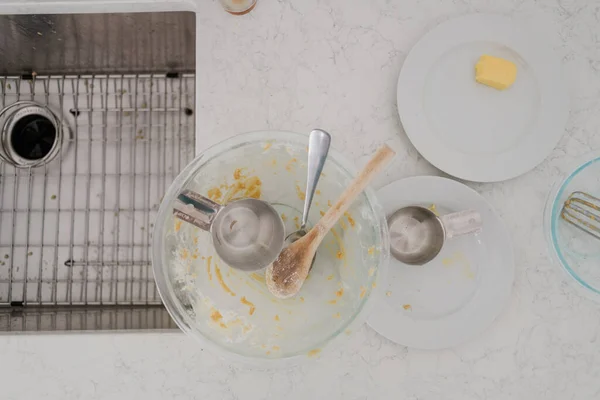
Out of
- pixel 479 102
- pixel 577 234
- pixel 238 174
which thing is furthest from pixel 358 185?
pixel 577 234

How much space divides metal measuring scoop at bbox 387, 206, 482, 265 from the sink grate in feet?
1.42

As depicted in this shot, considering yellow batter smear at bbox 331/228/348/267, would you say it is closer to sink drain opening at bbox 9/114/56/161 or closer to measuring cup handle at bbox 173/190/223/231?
measuring cup handle at bbox 173/190/223/231

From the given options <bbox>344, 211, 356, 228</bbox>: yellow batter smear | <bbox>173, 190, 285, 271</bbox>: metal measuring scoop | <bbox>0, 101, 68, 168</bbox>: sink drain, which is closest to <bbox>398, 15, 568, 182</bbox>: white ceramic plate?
<bbox>344, 211, 356, 228</bbox>: yellow batter smear

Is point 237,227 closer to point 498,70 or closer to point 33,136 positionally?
point 498,70

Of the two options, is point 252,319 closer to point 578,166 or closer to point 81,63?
point 578,166

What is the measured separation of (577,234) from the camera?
2.23ft

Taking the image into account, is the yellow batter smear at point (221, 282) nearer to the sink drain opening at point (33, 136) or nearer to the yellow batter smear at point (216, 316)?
the yellow batter smear at point (216, 316)

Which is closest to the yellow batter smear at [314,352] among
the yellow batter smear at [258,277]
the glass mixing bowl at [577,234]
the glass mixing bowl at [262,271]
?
the glass mixing bowl at [262,271]

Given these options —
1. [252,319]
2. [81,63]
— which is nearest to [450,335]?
[252,319]

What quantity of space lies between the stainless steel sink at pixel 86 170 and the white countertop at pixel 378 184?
0.62ft

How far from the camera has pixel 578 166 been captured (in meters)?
0.67

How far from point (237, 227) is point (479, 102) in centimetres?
38

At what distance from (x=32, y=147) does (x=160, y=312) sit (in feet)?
1.33

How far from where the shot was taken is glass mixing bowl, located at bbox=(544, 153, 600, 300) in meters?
0.67
